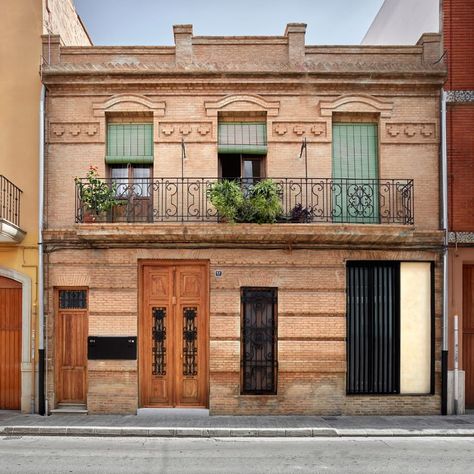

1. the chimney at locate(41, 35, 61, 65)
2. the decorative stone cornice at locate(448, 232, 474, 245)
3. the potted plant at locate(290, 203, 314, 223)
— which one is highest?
the chimney at locate(41, 35, 61, 65)

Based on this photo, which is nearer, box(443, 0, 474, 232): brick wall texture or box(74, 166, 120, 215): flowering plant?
box(74, 166, 120, 215): flowering plant

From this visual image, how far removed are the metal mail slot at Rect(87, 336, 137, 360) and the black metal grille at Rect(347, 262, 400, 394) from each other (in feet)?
16.3

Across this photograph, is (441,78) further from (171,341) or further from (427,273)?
(171,341)

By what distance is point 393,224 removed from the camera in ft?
35.5

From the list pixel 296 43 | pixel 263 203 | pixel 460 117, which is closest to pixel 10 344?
pixel 263 203

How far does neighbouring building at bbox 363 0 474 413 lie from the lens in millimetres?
11031

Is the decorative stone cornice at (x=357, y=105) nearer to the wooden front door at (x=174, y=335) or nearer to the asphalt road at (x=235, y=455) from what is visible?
the wooden front door at (x=174, y=335)

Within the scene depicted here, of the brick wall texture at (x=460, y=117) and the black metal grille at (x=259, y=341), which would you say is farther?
the brick wall texture at (x=460, y=117)

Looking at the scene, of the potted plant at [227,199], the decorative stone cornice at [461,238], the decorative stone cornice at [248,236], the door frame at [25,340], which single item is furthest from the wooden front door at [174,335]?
the decorative stone cornice at [461,238]

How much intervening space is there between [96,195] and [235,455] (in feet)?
20.3

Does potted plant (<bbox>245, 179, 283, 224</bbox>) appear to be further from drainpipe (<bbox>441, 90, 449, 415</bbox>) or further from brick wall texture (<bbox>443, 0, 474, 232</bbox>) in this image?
brick wall texture (<bbox>443, 0, 474, 232</bbox>)

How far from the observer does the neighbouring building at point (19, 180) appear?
36.2 ft

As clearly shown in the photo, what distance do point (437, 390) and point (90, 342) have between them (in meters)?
8.01

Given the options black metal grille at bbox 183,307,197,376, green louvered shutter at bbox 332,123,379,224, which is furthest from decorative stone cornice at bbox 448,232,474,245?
black metal grille at bbox 183,307,197,376
